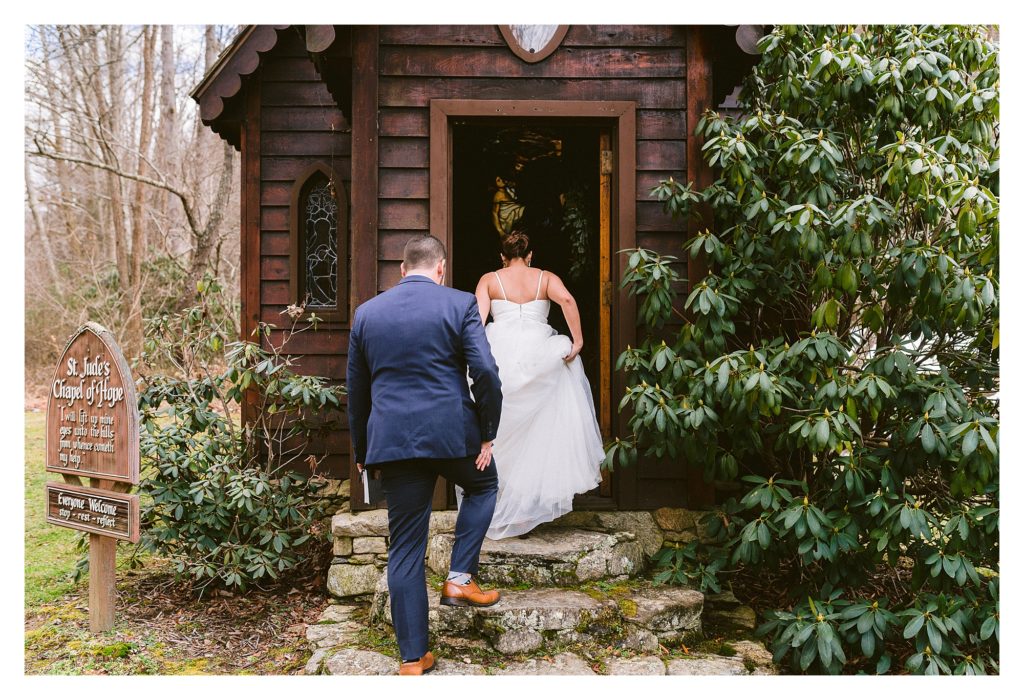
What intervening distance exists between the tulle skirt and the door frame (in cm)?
39

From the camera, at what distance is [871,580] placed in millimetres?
5070

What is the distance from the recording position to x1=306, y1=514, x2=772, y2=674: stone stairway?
374 centimetres

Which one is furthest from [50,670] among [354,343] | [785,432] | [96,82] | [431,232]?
[96,82]

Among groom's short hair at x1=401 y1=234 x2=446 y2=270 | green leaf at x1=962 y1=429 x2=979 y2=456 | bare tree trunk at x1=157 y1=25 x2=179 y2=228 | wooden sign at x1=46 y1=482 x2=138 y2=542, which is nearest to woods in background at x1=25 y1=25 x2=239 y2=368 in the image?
bare tree trunk at x1=157 y1=25 x2=179 y2=228

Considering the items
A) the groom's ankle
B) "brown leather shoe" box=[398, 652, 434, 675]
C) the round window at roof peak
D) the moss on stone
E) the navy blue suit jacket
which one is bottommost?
the moss on stone

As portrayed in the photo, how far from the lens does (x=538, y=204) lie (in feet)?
24.5

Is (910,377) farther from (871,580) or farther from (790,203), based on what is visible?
(871,580)

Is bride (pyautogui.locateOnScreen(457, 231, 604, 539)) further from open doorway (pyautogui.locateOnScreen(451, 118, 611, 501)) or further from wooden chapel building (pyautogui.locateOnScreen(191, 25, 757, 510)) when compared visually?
open doorway (pyautogui.locateOnScreen(451, 118, 611, 501))

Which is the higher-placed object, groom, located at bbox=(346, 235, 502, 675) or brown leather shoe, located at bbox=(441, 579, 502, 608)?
groom, located at bbox=(346, 235, 502, 675)

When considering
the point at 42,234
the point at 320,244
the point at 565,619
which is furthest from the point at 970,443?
the point at 42,234

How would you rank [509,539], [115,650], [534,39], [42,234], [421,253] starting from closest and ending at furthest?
[421,253]
[115,650]
[509,539]
[534,39]
[42,234]

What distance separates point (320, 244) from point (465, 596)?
3712mm

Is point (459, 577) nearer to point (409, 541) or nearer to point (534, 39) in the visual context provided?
point (409, 541)

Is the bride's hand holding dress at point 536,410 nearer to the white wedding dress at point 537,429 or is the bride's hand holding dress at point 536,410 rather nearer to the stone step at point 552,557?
the white wedding dress at point 537,429
